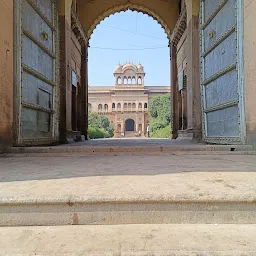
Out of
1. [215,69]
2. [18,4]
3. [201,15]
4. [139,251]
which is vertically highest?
[201,15]

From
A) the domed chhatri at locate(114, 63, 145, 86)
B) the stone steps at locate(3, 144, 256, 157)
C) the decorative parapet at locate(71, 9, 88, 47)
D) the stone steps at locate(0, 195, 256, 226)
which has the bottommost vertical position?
the stone steps at locate(0, 195, 256, 226)

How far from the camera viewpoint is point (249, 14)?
4219 mm

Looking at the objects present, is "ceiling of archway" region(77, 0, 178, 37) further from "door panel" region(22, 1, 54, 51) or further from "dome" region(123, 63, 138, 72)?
"dome" region(123, 63, 138, 72)

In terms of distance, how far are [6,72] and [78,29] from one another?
6.23 meters

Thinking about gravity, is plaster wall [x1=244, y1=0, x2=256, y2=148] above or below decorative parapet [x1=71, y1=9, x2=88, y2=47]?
below

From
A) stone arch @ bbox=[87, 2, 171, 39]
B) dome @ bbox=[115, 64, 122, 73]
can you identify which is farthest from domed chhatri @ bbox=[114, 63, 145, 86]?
stone arch @ bbox=[87, 2, 171, 39]

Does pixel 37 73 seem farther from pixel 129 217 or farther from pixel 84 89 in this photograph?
pixel 84 89

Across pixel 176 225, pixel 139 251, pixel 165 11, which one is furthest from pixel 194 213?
pixel 165 11

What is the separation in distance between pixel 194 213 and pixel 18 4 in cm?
500

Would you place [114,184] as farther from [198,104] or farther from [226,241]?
[198,104]

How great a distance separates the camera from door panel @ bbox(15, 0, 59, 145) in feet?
15.7

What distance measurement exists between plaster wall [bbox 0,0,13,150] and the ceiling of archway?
7.77 metres

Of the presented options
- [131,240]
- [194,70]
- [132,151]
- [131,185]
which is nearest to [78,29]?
[194,70]

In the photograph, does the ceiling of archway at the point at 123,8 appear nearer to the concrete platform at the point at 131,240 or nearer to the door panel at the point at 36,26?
the door panel at the point at 36,26
